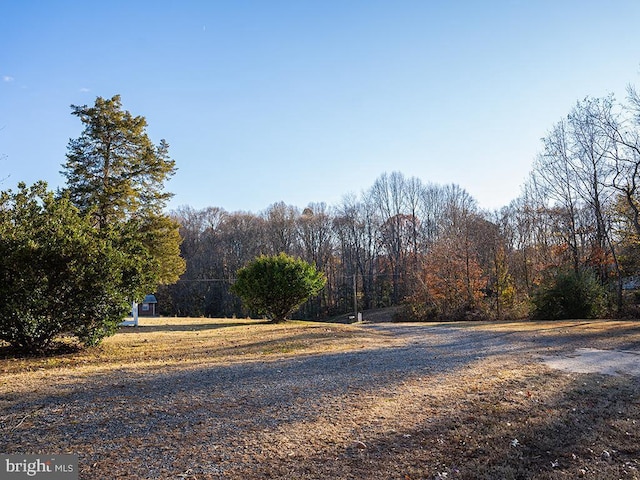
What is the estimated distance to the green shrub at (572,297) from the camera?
19.7 metres

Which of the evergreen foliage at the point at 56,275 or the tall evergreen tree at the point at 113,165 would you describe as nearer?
the evergreen foliage at the point at 56,275

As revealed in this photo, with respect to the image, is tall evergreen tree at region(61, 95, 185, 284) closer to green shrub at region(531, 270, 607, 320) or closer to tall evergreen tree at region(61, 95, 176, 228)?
tall evergreen tree at region(61, 95, 176, 228)

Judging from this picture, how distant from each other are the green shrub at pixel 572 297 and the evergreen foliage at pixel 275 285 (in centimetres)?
1087

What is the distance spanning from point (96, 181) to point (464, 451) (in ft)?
68.2

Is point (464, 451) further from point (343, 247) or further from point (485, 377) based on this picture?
point (343, 247)

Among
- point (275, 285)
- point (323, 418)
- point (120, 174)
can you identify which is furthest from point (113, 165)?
point (323, 418)

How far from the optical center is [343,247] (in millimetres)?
49438

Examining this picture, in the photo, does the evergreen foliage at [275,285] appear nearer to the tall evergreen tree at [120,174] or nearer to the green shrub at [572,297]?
the tall evergreen tree at [120,174]

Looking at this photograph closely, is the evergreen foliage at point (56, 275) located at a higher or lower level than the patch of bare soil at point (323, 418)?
higher

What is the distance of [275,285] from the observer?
2017cm

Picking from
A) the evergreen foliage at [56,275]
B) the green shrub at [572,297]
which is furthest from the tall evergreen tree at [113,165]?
the green shrub at [572,297]

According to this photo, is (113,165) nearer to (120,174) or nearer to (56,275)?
(120,174)

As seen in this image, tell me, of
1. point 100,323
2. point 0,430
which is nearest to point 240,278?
point 100,323

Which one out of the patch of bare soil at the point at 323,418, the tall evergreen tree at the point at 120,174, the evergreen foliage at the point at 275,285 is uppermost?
the tall evergreen tree at the point at 120,174
